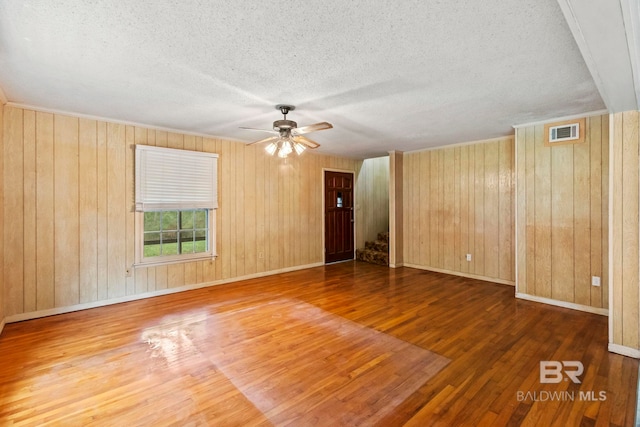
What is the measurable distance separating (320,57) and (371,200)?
5747mm

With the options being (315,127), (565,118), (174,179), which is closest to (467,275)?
(565,118)

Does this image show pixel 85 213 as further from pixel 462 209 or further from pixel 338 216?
pixel 462 209

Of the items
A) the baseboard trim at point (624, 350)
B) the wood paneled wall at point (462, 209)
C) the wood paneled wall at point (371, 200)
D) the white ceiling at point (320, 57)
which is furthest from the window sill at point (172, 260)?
the baseboard trim at point (624, 350)

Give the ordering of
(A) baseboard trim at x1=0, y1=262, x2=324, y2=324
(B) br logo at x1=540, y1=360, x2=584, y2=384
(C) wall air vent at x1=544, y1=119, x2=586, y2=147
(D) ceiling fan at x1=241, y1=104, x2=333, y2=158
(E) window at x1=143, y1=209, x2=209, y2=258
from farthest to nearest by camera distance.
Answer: (E) window at x1=143, y1=209, x2=209, y2=258 → (C) wall air vent at x1=544, y1=119, x2=586, y2=147 → (A) baseboard trim at x1=0, y1=262, x2=324, y2=324 → (D) ceiling fan at x1=241, y1=104, x2=333, y2=158 → (B) br logo at x1=540, y1=360, x2=584, y2=384

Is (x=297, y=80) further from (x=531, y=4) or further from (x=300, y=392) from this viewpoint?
(x=300, y=392)

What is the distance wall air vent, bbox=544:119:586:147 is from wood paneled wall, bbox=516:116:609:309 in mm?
61

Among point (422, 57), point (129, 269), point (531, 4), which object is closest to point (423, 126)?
point (422, 57)

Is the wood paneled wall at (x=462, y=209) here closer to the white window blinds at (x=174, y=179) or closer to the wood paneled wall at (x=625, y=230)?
the wood paneled wall at (x=625, y=230)

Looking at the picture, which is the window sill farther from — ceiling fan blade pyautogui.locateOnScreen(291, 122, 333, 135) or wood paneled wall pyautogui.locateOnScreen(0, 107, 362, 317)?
ceiling fan blade pyautogui.locateOnScreen(291, 122, 333, 135)

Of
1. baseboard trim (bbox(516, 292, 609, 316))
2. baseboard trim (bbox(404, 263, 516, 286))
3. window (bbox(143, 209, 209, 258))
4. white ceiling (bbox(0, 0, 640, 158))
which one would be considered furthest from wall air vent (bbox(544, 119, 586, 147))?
window (bbox(143, 209, 209, 258))

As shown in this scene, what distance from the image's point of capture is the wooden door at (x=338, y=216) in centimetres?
673

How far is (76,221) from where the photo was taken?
3764mm

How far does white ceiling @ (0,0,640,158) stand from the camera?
66.9 inches

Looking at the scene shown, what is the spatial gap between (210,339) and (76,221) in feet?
8.25
